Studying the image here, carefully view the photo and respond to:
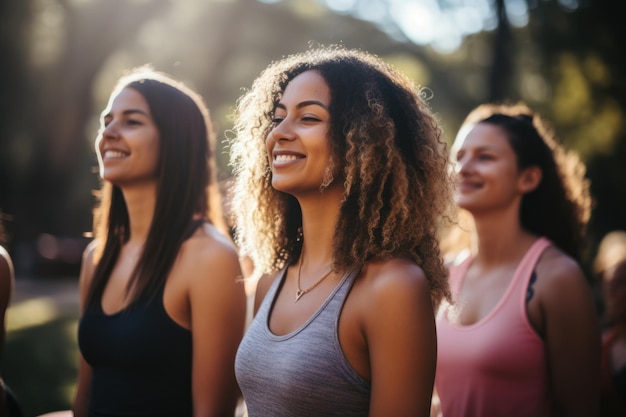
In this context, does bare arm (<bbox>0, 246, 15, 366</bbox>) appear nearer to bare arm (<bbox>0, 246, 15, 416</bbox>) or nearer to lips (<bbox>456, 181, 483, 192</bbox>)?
bare arm (<bbox>0, 246, 15, 416</bbox>)

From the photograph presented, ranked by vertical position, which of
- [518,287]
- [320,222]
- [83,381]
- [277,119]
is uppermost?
[277,119]

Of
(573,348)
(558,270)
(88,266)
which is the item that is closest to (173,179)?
(88,266)

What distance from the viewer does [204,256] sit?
3.16 meters

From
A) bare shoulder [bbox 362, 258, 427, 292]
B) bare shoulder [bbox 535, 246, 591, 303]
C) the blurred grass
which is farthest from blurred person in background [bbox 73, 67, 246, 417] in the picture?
the blurred grass

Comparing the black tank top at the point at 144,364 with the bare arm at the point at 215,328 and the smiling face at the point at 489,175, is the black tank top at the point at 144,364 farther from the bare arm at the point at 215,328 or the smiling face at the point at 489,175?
the smiling face at the point at 489,175

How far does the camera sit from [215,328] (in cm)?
304

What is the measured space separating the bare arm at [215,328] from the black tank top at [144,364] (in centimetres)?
10

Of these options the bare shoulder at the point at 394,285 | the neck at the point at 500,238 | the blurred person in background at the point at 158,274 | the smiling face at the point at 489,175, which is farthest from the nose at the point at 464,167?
the bare shoulder at the point at 394,285

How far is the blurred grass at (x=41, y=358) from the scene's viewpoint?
723 centimetres

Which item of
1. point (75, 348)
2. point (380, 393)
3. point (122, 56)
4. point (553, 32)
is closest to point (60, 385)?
point (75, 348)

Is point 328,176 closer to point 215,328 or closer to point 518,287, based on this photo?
point 215,328

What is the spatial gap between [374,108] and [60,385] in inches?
264

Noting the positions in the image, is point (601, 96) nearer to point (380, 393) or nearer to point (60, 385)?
point (60, 385)

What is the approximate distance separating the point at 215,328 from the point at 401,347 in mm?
1138
